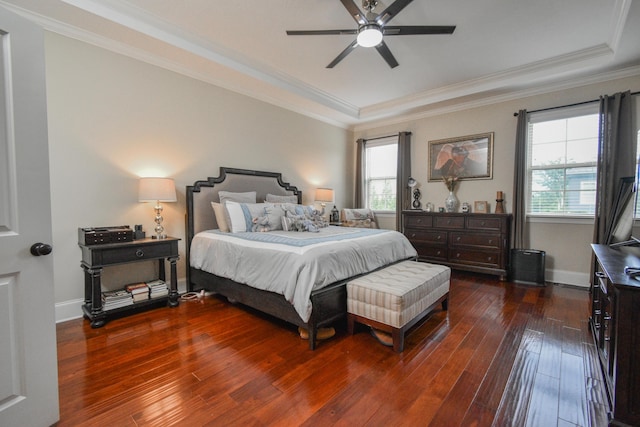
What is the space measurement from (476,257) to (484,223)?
51 centimetres

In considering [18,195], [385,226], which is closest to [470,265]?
[385,226]

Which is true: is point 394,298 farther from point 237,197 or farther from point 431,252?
point 431,252

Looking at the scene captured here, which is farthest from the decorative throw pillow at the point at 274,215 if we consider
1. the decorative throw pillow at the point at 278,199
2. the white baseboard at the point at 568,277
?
the white baseboard at the point at 568,277

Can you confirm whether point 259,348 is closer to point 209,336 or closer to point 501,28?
point 209,336

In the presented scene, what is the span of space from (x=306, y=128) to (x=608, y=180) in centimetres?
421

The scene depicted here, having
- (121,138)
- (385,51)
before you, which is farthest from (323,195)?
(121,138)

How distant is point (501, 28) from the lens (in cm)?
285

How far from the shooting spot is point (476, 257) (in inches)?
165

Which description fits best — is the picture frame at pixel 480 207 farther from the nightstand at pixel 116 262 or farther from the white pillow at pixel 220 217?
the nightstand at pixel 116 262

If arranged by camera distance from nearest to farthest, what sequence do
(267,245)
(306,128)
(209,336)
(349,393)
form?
1. (349,393)
2. (209,336)
3. (267,245)
4. (306,128)

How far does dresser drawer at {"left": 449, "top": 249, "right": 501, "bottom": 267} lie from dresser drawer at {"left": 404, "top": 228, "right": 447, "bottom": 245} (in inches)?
9.2

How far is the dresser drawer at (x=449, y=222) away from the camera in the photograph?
4.34 meters

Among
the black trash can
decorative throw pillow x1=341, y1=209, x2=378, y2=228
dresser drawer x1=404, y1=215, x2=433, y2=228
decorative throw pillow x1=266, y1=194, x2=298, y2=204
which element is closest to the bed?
decorative throw pillow x1=266, y1=194, x2=298, y2=204

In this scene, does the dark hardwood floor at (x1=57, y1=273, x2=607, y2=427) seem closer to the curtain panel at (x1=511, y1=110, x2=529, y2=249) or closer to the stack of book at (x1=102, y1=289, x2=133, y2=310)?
the stack of book at (x1=102, y1=289, x2=133, y2=310)
